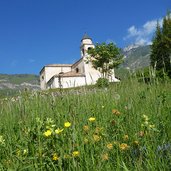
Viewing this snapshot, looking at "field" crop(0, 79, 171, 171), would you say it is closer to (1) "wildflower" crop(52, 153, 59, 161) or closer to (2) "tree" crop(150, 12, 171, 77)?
(1) "wildflower" crop(52, 153, 59, 161)

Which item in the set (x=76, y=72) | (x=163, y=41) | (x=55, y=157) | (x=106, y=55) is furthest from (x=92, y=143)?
(x=76, y=72)

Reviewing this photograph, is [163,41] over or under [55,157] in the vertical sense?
over

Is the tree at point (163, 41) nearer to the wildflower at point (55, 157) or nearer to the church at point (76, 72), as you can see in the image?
the church at point (76, 72)

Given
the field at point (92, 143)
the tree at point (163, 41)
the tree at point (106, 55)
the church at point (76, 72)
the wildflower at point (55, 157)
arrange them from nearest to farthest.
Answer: the field at point (92, 143) < the wildflower at point (55, 157) < the tree at point (163, 41) < the tree at point (106, 55) < the church at point (76, 72)

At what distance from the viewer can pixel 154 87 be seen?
3840 millimetres

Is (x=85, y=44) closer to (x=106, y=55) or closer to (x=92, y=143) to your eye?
(x=106, y=55)

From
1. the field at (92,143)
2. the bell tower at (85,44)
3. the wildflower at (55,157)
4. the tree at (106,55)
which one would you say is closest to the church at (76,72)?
the bell tower at (85,44)

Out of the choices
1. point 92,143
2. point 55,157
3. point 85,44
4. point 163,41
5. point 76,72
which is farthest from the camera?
point 76,72

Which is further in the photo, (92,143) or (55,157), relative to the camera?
(92,143)

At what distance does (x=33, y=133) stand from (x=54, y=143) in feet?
0.52

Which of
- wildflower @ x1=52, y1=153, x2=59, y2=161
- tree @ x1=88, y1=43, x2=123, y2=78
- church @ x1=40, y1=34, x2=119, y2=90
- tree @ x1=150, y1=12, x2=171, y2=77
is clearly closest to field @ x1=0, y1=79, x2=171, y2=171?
wildflower @ x1=52, y1=153, x2=59, y2=161

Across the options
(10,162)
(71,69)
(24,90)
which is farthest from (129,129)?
(71,69)

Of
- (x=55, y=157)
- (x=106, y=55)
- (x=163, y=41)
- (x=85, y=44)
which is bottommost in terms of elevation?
(x=55, y=157)

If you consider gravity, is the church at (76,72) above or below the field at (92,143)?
above
